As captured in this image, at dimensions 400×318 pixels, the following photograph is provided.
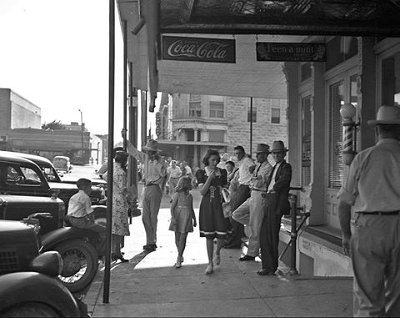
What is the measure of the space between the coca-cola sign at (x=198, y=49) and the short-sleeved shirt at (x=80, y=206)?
97.9 inches

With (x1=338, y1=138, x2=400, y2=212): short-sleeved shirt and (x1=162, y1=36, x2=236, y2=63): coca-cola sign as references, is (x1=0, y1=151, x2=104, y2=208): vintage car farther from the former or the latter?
(x1=338, y1=138, x2=400, y2=212): short-sleeved shirt

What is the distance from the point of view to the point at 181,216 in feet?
23.7

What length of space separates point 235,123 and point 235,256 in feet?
115

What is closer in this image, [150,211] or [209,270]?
[209,270]

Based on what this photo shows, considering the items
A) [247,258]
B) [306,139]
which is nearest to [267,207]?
[247,258]

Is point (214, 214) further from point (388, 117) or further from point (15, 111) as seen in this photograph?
point (15, 111)

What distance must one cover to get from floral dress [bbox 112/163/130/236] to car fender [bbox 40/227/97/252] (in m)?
0.91

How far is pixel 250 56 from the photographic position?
33.7ft

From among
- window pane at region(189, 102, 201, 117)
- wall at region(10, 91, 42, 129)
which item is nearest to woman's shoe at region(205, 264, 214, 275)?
window pane at region(189, 102, 201, 117)

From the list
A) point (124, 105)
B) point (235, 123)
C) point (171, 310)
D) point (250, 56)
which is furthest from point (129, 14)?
point (235, 123)

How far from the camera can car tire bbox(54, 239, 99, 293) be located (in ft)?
21.1

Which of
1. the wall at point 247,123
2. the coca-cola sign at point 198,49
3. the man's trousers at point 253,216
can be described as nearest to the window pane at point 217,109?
the wall at point 247,123

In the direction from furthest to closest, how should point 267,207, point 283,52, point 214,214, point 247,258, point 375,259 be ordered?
1. point 283,52
2. point 247,258
3. point 214,214
4. point 267,207
5. point 375,259

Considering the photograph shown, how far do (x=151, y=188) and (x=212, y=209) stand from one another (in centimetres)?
230
